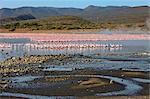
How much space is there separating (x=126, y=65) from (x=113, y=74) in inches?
182

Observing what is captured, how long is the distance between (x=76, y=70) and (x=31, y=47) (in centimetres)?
2051

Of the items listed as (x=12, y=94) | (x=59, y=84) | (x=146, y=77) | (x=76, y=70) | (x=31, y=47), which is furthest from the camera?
(x=31, y=47)

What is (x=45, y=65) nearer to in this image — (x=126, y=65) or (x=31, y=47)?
(x=126, y=65)

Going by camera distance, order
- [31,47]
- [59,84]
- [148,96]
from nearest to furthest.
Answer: [148,96] → [59,84] → [31,47]

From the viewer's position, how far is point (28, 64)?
29.8 metres

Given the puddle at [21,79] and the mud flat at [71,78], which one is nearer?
the mud flat at [71,78]

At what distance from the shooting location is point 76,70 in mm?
26453

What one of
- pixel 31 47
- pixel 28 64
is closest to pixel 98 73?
pixel 28 64

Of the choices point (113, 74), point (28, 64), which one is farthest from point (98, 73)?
point (28, 64)

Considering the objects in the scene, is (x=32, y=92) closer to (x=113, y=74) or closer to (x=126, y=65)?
(x=113, y=74)

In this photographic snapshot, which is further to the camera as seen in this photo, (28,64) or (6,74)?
(28,64)

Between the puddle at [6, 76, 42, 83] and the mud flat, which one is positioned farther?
the puddle at [6, 76, 42, 83]

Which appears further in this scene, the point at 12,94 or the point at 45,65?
the point at 45,65

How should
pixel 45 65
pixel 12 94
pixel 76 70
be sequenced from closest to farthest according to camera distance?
pixel 12 94
pixel 76 70
pixel 45 65
